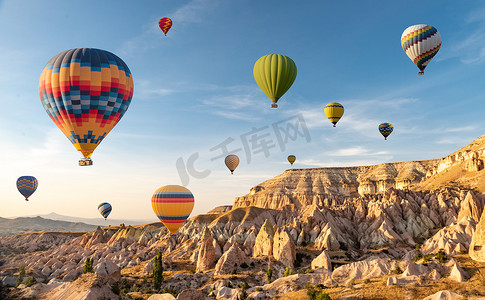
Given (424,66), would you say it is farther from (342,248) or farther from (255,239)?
(255,239)

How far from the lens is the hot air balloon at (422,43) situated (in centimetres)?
7619

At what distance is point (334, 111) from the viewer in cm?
8481

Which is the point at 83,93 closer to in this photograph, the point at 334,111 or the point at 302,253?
the point at 334,111

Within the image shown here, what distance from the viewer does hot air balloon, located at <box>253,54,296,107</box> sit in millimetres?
58469

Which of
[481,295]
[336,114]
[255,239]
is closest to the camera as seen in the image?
[481,295]

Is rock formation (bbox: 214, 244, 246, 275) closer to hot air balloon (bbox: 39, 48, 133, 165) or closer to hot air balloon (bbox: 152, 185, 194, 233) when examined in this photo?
hot air balloon (bbox: 152, 185, 194, 233)

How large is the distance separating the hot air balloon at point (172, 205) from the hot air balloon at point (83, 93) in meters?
22.8

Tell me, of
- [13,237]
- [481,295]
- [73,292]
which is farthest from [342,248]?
[13,237]

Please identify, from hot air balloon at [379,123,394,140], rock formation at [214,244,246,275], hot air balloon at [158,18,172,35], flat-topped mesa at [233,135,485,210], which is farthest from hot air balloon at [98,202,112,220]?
hot air balloon at [379,123,394,140]

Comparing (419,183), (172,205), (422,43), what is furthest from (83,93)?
(419,183)

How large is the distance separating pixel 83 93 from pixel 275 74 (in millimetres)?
31185

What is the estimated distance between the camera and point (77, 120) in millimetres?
48000

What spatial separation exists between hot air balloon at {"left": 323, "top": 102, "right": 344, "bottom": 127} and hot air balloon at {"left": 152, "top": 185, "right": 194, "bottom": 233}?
41.5m

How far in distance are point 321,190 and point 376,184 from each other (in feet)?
109
